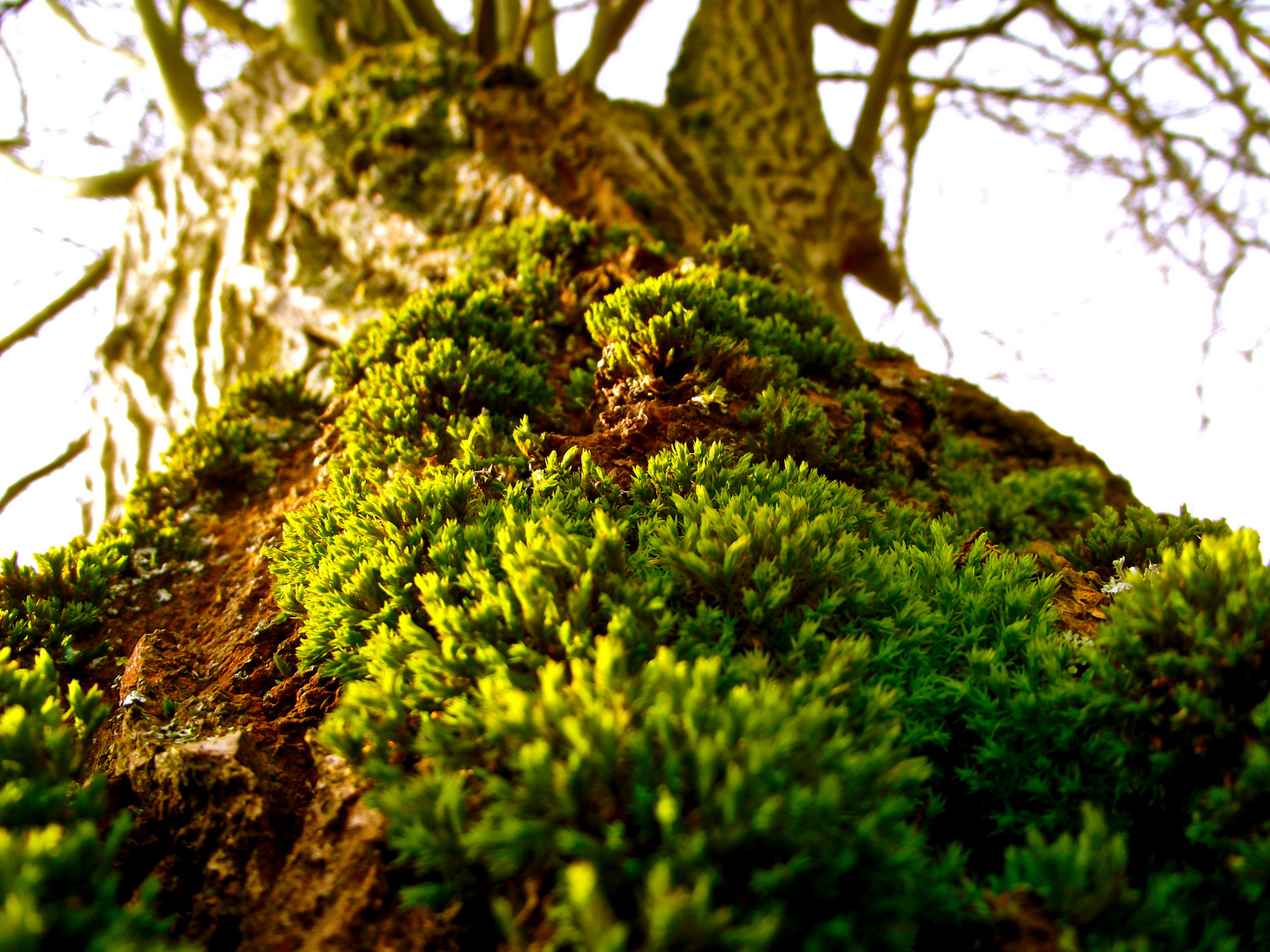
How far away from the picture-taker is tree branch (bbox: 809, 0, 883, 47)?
385 inches

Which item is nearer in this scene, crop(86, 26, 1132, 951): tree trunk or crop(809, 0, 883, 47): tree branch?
crop(86, 26, 1132, 951): tree trunk

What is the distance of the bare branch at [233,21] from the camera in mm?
8094

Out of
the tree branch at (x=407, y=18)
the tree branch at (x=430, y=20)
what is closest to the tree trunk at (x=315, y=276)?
the tree branch at (x=407, y=18)

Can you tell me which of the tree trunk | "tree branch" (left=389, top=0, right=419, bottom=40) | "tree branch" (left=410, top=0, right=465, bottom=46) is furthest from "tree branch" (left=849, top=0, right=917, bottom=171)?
"tree branch" (left=389, top=0, right=419, bottom=40)

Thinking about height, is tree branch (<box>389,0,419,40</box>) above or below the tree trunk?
above

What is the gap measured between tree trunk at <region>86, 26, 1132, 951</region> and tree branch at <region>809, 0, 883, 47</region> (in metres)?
2.02

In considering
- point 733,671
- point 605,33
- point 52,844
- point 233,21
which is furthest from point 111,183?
point 733,671

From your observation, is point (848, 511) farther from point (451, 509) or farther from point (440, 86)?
point (440, 86)

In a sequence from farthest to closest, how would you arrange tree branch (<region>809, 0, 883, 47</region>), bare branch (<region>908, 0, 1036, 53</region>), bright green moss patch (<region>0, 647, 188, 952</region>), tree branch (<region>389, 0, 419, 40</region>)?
tree branch (<region>809, 0, 883, 47</region>)
bare branch (<region>908, 0, 1036, 53</region>)
tree branch (<region>389, 0, 419, 40</region>)
bright green moss patch (<region>0, 647, 188, 952</region>)

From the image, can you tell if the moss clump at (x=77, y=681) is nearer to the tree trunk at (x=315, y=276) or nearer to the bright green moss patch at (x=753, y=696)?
Result: the tree trunk at (x=315, y=276)

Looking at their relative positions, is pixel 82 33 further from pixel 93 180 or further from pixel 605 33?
pixel 605 33

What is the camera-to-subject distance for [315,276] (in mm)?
5660

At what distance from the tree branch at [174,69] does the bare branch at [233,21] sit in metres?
0.86

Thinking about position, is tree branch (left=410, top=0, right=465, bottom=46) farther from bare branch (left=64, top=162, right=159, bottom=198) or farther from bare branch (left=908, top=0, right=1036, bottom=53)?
bare branch (left=908, top=0, right=1036, bottom=53)
